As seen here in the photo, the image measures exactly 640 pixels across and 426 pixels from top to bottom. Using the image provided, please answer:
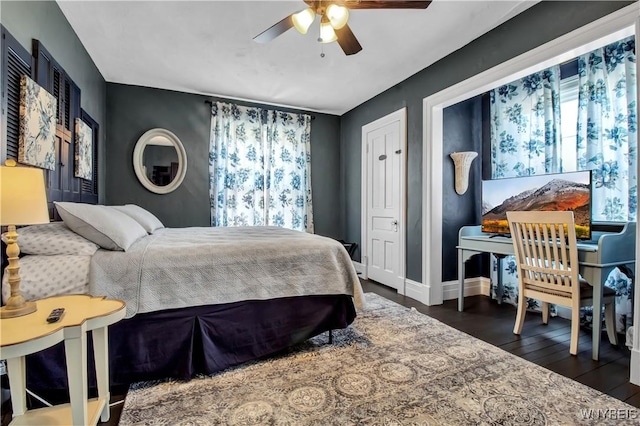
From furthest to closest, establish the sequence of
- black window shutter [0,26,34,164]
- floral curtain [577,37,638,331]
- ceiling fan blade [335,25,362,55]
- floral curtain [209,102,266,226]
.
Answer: floral curtain [209,102,266,226]
floral curtain [577,37,638,331]
ceiling fan blade [335,25,362,55]
black window shutter [0,26,34,164]

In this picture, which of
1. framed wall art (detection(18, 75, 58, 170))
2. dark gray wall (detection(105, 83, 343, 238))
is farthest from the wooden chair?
dark gray wall (detection(105, 83, 343, 238))

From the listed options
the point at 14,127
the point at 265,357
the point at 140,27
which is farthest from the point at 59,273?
the point at 140,27

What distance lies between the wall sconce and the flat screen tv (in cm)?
27

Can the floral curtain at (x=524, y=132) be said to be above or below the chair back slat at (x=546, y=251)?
above

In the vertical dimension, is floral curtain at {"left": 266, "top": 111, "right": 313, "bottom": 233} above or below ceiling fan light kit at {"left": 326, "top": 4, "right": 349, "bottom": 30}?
below

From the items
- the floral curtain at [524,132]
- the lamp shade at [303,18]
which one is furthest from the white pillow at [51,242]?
the floral curtain at [524,132]

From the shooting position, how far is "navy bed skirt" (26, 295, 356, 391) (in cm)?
164

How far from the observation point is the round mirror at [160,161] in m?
3.97

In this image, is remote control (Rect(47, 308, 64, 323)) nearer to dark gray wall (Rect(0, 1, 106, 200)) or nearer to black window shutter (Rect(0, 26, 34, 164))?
black window shutter (Rect(0, 26, 34, 164))

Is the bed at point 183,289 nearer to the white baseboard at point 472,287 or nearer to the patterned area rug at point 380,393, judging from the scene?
the patterned area rug at point 380,393

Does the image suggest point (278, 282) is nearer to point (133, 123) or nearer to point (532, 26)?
point (532, 26)

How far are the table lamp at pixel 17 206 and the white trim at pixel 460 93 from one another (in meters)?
3.08

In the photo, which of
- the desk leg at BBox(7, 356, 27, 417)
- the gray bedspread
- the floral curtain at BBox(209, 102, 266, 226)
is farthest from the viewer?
the floral curtain at BBox(209, 102, 266, 226)

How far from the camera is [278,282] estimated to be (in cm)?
208
